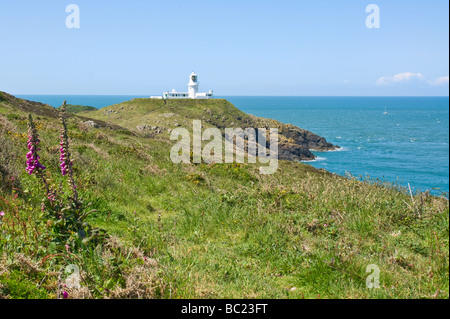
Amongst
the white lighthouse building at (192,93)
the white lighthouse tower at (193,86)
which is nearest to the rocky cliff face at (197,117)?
the white lighthouse building at (192,93)

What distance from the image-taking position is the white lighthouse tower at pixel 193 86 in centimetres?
12338

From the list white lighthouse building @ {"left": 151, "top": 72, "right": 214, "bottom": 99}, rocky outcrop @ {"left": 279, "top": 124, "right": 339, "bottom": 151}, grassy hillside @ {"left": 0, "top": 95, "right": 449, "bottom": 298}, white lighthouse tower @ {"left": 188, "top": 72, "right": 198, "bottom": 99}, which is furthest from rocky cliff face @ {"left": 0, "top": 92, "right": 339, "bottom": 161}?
grassy hillside @ {"left": 0, "top": 95, "right": 449, "bottom": 298}

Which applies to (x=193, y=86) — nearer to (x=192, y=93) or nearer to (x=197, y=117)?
(x=192, y=93)

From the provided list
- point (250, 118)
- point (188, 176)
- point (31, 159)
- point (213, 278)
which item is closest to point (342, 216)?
point (213, 278)

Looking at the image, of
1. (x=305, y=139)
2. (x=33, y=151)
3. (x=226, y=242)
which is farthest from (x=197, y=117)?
(x=33, y=151)

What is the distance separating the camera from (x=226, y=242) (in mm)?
6164

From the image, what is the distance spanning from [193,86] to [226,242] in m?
123

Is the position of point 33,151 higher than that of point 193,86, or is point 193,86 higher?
point 193,86

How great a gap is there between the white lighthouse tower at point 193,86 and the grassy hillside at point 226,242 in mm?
116791

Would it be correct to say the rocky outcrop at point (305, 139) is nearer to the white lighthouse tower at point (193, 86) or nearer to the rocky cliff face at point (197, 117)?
the rocky cliff face at point (197, 117)

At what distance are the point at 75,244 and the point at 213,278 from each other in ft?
6.96

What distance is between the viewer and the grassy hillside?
14.0 ft

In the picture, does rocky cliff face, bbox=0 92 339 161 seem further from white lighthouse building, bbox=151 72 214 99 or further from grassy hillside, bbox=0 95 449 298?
grassy hillside, bbox=0 95 449 298
